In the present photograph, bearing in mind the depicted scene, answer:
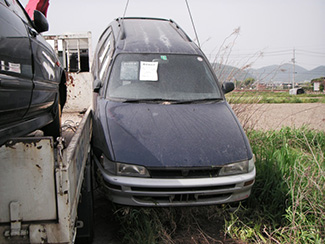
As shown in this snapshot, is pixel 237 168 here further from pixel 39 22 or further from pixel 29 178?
pixel 39 22

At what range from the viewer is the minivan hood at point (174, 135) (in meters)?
3.32

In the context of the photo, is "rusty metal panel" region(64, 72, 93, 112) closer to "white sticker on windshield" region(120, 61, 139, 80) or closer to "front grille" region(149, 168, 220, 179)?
"white sticker on windshield" region(120, 61, 139, 80)

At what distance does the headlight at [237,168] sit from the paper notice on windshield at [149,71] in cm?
159

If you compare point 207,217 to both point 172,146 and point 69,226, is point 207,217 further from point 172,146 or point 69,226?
point 69,226

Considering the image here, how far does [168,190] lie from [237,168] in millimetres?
753

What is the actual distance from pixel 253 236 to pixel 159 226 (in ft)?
3.06

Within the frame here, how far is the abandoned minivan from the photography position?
324 cm

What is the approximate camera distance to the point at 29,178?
69.7 inches

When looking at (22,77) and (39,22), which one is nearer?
(22,77)

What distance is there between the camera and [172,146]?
11.3ft

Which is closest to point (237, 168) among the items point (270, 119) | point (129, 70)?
point (129, 70)

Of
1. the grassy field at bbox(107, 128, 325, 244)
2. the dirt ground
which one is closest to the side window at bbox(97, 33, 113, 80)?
the grassy field at bbox(107, 128, 325, 244)

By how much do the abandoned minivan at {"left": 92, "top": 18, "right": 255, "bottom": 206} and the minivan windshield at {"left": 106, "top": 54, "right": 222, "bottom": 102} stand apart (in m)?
0.01

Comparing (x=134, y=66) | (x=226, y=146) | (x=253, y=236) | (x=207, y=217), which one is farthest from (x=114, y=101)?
(x=253, y=236)
